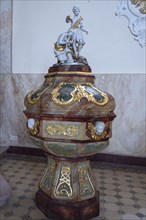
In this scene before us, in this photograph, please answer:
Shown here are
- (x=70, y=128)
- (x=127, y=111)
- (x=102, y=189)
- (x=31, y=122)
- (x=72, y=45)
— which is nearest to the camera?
(x=70, y=128)

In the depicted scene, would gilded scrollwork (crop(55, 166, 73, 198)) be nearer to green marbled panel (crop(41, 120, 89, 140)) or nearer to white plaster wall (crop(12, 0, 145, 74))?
green marbled panel (crop(41, 120, 89, 140))

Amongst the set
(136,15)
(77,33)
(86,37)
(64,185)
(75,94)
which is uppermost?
(136,15)

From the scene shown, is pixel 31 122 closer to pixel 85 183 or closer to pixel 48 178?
pixel 48 178

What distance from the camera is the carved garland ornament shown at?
328 centimetres

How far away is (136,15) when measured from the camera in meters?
3.29

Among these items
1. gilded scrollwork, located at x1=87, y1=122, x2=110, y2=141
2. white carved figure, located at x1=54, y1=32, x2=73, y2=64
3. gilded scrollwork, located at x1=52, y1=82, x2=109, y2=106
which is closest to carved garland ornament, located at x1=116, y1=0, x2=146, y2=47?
white carved figure, located at x1=54, y1=32, x2=73, y2=64

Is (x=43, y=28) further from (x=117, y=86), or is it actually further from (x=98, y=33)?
(x=117, y=86)

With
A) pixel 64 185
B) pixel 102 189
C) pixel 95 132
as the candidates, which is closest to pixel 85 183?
pixel 64 185

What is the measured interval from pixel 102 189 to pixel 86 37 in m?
2.27

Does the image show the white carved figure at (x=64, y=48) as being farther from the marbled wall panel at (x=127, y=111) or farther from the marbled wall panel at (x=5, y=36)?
the marbled wall panel at (x=5, y=36)

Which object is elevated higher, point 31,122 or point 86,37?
point 86,37

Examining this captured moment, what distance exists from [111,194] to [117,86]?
1692 millimetres

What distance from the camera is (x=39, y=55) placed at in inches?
144

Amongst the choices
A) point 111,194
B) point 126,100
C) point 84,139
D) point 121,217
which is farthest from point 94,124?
point 126,100
